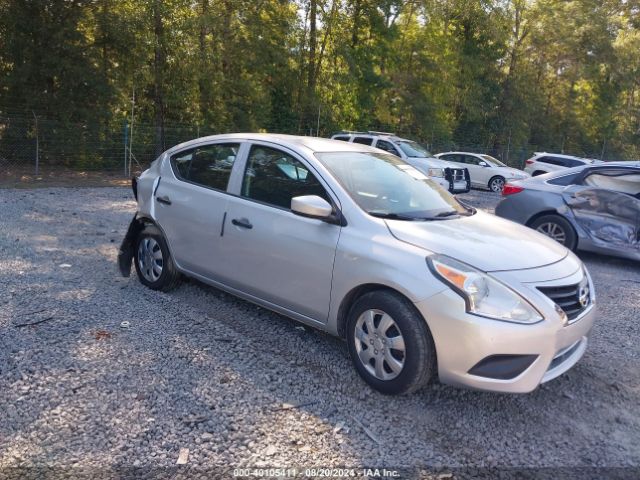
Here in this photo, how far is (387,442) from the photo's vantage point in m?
3.13

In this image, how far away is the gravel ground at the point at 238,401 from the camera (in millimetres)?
3000

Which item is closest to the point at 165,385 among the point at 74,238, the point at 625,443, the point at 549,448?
the point at 549,448

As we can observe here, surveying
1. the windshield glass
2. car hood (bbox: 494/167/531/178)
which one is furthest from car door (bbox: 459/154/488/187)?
the windshield glass

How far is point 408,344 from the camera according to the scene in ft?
11.1

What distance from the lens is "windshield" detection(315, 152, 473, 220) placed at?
4070mm

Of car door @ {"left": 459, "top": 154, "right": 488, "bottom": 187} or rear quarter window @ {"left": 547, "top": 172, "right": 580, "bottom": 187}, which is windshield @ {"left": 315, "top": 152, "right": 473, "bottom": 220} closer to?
rear quarter window @ {"left": 547, "top": 172, "right": 580, "bottom": 187}

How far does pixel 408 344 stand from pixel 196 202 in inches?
95.0

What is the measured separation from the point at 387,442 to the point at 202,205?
263 centimetres

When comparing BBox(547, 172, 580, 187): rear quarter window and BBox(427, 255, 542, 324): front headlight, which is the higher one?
BBox(547, 172, 580, 187): rear quarter window

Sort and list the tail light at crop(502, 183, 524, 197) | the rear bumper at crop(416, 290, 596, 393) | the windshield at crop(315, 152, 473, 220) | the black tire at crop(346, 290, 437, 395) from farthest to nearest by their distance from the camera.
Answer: the tail light at crop(502, 183, 524, 197) → the windshield at crop(315, 152, 473, 220) → the black tire at crop(346, 290, 437, 395) → the rear bumper at crop(416, 290, 596, 393)

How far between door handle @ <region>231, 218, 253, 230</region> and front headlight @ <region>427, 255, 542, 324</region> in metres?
1.66

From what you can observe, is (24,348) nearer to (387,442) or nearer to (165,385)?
(165,385)

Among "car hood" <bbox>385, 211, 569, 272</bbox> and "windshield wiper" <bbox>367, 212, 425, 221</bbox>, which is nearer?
"car hood" <bbox>385, 211, 569, 272</bbox>

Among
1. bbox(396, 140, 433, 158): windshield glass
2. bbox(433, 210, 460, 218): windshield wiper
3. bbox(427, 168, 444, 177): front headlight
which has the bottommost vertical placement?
bbox(433, 210, 460, 218): windshield wiper
